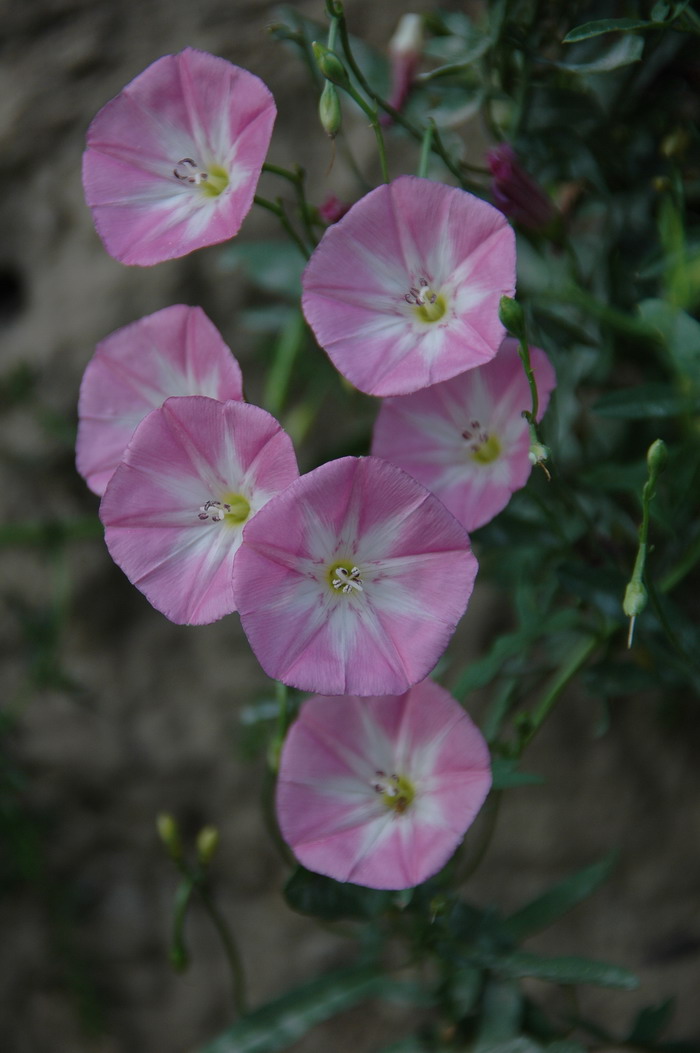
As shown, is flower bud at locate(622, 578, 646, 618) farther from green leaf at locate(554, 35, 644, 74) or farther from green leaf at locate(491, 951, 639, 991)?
green leaf at locate(554, 35, 644, 74)

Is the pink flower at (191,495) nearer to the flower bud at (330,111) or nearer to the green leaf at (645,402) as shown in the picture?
the flower bud at (330,111)

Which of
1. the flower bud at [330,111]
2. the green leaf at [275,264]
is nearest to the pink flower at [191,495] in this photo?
the flower bud at [330,111]

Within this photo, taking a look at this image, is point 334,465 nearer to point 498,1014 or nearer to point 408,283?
point 408,283

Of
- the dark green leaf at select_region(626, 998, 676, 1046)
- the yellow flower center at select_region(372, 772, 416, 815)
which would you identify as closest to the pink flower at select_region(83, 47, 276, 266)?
the yellow flower center at select_region(372, 772, 416, 815)

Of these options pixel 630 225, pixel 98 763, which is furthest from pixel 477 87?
pixel 98 763

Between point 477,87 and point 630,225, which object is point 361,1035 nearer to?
point 630,225

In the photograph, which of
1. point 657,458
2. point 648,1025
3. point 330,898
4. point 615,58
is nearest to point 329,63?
point 615,58
